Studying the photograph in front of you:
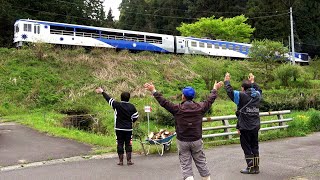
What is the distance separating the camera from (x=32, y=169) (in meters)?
8.82

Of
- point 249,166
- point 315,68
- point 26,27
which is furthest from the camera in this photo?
point 315,68

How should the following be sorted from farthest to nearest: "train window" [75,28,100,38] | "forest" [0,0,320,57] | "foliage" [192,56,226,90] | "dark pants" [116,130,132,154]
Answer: "forest" [0,0,320,57] → "train window" [75,28,100,38] → "foliage" [192,56,226,90] → "dark pants" [116,130,132,154]

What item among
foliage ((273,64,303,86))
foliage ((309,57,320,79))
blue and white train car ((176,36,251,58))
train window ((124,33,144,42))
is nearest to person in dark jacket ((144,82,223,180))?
foliage ((273,64,303,86))

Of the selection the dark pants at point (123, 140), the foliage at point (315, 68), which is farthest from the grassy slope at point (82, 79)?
the foliage at point (315, 68)

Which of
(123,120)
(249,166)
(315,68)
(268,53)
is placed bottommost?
(249,166)

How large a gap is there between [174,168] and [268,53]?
33.3 metres

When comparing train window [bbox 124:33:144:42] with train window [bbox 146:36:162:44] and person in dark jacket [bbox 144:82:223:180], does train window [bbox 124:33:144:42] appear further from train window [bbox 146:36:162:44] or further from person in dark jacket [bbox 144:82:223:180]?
person in dark jacket [bbox 144:82:223:180]

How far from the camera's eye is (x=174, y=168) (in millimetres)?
8750

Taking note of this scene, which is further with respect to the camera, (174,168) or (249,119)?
(174,168)

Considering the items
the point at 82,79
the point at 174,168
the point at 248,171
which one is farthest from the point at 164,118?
the point at 82,79

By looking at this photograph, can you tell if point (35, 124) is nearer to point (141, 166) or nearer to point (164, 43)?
point (141, 166)

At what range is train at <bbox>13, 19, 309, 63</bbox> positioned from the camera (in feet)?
106

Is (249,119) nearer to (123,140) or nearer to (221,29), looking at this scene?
(123,140)

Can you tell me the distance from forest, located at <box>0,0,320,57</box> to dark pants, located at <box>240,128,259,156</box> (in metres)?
47.0
